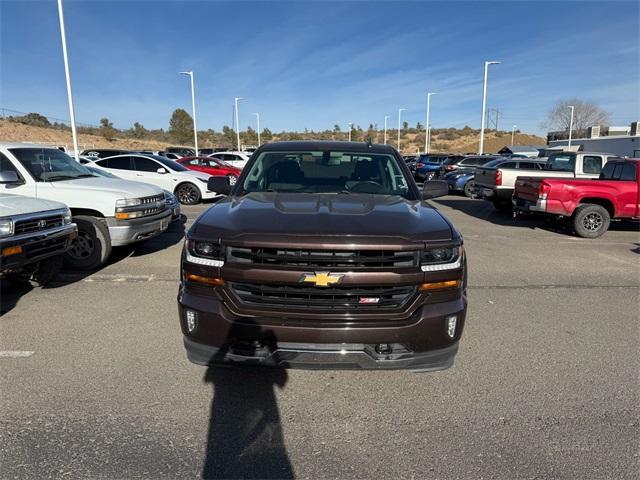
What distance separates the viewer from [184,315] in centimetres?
274

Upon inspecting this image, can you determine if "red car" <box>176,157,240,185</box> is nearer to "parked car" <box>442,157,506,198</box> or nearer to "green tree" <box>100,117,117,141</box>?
"parked car" <box>442,157,506,198</box>

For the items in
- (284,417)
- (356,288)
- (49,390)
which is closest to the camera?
(356,288)

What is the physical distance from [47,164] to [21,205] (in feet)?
7.27

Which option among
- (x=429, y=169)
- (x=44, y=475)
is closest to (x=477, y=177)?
(x=429, y=169)

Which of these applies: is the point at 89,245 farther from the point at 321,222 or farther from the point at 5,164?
the point at 321,222

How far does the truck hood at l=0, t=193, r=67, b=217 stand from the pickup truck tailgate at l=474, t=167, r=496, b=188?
37.7 feet

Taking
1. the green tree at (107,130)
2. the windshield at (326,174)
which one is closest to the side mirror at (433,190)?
the windshield at (326,174)

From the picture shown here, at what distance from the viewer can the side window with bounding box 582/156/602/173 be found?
12016 millimetres

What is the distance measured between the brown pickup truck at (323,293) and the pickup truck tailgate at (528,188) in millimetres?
7819

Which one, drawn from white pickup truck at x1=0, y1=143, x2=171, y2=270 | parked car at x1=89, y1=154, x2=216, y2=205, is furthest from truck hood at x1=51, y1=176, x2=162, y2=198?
parked car at x1=89, y1=154, x2=216, y2=205

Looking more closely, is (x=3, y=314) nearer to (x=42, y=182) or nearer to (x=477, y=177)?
(x=42, y=182)

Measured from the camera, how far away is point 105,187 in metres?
6.51

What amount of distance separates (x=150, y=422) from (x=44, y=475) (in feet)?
1.98

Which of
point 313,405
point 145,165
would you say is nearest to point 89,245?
point 313,405
